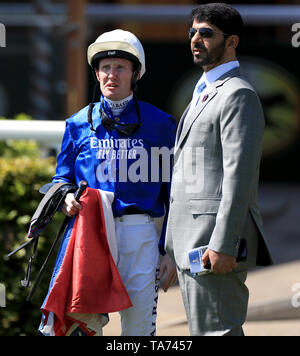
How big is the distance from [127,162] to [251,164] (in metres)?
0.64

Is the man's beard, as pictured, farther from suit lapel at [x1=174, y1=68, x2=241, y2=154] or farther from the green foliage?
the green foliage

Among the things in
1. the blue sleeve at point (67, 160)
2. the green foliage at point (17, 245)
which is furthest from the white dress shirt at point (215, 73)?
the green foliage at point (17, 245)

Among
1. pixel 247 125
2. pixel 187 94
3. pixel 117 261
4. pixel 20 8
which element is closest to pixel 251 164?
pixel 247 125

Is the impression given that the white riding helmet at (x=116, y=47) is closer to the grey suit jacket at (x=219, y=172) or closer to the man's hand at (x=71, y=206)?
the grey suit jacket at (x=219, y=172)

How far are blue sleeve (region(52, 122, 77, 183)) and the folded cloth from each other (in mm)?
216

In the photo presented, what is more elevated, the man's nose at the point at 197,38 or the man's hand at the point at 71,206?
the man's nose at the point at 197,38

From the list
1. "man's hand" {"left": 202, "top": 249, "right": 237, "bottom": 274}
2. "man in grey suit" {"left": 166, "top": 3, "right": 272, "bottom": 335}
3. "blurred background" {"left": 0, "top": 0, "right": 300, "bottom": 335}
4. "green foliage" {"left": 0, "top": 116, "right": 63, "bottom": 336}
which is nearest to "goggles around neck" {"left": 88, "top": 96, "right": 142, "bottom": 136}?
"man in grey suit" {"left": 166, "top": 3, "right": 272, "bottom": 335}

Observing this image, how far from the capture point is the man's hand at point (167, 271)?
11.3ft

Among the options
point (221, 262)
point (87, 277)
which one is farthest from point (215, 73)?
→ point (87, 277)

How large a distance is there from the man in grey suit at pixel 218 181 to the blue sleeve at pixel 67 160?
1.75 feet

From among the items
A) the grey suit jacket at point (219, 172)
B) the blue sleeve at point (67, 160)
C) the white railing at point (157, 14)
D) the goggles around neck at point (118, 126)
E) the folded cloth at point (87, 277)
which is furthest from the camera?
the white railing at point (157, 14)

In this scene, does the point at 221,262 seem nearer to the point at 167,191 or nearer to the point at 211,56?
the point at 167,191

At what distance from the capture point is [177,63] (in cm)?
1215

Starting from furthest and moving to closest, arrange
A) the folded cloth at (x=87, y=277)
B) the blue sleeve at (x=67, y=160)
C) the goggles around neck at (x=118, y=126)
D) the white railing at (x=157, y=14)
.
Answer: the white railing at (x=157, y=14) → the blue sleeve at (x=67, y=160) → the goggles around neck at (x=118, y=126) → the folded cloth at (x=87, y=277)
